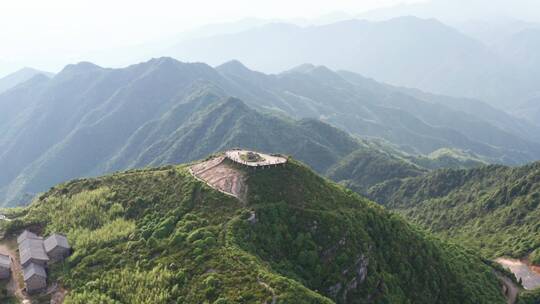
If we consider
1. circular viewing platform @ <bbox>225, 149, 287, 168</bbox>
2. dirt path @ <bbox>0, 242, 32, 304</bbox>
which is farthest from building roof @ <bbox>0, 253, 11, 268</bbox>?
circular viewing platform @ <bbox>225, 149, 287, 168</bbox>

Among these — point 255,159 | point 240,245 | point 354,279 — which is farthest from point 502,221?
point 240,245

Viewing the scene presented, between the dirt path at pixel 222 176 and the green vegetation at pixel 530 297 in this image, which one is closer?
the dirt path at pixel 222 176

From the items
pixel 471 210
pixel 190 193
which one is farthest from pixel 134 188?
pixel 471 210

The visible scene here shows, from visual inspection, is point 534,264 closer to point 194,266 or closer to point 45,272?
point 194,266

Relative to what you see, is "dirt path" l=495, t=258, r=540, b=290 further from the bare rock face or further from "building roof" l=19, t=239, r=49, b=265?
"building roof" l=19, t=239, r=49, b=265

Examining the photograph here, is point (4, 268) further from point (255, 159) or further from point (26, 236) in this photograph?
point (255, 159)

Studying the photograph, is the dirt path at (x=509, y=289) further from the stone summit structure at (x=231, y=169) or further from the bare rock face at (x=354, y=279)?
the stone summit structure at (x=231, y=169)

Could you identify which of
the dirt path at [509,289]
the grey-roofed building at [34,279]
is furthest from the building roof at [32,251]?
the dirt path at [509,289]
